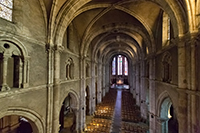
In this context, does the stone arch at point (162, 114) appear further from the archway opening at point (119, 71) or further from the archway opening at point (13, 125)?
the archway opening at point (119, 71)

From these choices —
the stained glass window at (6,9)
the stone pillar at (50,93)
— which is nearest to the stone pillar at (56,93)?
the stone pillar at (50,93)

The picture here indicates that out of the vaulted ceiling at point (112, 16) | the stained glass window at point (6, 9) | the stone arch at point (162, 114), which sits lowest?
the stone arch at point (162, 114)

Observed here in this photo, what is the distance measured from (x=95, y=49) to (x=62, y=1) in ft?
37.0

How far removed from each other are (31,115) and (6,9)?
5285 mm

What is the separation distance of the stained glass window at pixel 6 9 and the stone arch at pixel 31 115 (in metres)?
4.07

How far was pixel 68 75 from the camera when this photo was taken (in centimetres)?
1044

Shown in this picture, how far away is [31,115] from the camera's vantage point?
6039 millimetres

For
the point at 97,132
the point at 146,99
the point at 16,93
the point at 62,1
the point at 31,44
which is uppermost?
the point at 62,1

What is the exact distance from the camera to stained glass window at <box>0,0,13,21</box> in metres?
4.81


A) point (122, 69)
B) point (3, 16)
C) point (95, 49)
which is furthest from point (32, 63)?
point (122, 69)

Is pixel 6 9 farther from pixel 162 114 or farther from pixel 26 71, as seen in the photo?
pixel 162 114

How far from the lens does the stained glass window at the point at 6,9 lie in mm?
4809

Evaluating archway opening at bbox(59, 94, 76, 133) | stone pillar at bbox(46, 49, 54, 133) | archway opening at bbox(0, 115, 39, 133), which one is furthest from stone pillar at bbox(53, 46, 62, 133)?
archway opening at bbox(59, 94, 76, 133)

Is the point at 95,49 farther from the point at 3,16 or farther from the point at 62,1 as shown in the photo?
the point at 3,16
